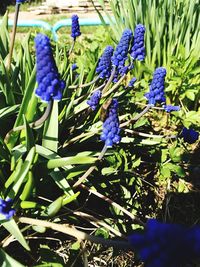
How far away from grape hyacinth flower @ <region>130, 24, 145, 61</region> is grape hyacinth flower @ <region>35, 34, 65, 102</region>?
96 cm

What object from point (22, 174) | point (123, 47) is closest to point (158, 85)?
point (123, 47)

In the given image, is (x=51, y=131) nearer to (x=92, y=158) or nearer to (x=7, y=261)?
(x=92, y=158)

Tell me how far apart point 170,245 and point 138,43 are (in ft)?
5.30

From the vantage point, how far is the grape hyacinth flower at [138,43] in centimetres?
230

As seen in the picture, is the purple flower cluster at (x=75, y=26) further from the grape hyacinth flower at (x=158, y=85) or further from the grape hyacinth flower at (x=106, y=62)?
the grape hyacinth flower at (x=158, y=85)

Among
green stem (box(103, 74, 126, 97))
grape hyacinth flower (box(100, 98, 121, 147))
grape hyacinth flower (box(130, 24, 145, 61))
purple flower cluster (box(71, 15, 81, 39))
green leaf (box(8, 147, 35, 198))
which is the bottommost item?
green leaf (box(8, 147, 35, 198))

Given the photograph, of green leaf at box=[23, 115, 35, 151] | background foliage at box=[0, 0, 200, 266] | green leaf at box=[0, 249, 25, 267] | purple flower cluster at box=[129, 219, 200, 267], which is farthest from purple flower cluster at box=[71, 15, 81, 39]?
purple flower cluster at box=[129, 219, 200, 267]

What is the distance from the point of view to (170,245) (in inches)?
37.7

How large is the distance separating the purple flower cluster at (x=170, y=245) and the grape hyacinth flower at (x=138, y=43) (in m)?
1.50

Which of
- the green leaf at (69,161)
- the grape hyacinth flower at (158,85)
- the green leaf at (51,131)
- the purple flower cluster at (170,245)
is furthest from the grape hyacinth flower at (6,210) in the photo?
the grape hyacinth flower at (158,85)

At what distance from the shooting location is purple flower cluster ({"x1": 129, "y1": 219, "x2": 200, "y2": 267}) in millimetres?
944

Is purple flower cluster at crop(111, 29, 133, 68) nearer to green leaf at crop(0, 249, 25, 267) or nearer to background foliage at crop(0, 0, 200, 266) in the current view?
background foliage at crop(0, 0, 200, 266)

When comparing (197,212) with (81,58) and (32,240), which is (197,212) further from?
(81,58)

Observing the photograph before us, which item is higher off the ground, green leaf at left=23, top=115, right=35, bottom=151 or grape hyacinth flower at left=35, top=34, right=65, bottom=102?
grape hyacinth flower at left=35, top=34, right=65, bottom=102
